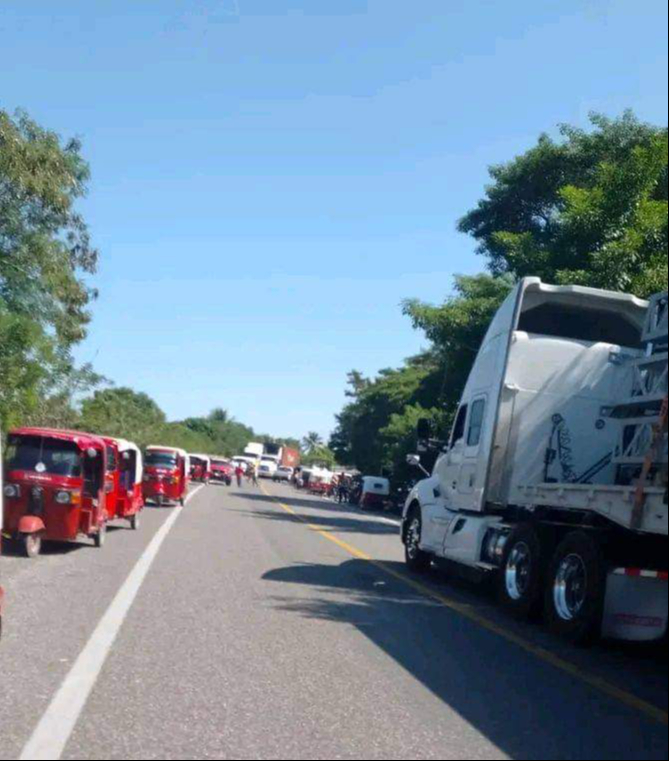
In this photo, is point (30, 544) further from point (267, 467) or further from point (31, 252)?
point (267, 467)

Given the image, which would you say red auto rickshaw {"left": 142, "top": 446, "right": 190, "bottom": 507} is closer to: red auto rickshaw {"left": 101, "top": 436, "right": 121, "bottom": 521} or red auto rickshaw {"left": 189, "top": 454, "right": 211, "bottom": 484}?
red auto rickshaw {"left": 101, "top": 436, "right": 121, "bottom": 521}

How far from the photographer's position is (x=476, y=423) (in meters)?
15.4

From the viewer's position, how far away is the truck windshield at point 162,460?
36.7m

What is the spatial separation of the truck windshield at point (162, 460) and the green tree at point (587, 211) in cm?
1291

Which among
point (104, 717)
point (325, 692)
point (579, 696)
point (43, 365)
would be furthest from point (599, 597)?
point (43, 365)

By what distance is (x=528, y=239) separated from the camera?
29656 mm

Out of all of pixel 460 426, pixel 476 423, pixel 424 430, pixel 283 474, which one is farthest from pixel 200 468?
pixel 476 423

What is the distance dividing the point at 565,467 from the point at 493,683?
17.6 feet

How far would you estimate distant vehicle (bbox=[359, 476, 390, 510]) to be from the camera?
6044 cm

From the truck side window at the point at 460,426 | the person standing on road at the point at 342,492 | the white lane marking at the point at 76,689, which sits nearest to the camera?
the white lane marking at the point at 76,689

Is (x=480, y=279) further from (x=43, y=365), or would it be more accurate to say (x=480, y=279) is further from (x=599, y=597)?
(x=599, y=597)

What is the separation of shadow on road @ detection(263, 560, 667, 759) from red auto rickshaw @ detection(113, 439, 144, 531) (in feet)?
29.2

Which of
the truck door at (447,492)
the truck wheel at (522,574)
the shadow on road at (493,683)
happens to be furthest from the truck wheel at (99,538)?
the truck wheel at (522,574)

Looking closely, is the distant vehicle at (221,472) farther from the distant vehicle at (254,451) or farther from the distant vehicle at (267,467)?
the distant vehicle at (254,451)
